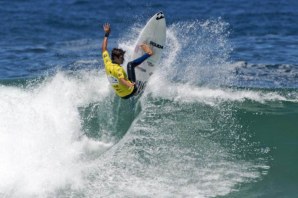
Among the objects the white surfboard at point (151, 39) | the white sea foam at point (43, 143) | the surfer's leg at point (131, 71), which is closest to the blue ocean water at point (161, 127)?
the white sea foam at point (43, 143)

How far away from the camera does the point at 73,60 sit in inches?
853

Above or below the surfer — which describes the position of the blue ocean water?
below

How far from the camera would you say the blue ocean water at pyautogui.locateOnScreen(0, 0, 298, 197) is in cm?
1024

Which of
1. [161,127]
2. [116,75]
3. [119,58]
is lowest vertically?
[161,127]

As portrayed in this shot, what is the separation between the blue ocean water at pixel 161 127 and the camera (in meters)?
10.2

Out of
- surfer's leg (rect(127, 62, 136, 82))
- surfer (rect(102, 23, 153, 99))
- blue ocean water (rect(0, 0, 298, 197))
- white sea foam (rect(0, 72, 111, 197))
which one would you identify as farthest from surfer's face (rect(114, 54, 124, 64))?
white sea foam (rect(0, 72, 111, 197))

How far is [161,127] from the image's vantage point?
12.4 m

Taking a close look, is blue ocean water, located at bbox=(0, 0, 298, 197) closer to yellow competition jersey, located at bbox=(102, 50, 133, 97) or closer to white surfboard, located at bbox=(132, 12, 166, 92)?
white surfboard, located at bbox=(132, 12, 166, 92)

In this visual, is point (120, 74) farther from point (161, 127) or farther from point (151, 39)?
point (151, 39)

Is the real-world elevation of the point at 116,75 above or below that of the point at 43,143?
above

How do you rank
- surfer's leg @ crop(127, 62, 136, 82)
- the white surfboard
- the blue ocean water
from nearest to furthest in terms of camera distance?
the blue ocean water < surfer's leg @ crop(127, 62, 136, 82) < the white surfboard

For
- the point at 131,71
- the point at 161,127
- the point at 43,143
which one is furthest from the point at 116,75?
the point at 43,143

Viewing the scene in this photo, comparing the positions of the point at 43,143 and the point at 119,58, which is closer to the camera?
the point at 43,143

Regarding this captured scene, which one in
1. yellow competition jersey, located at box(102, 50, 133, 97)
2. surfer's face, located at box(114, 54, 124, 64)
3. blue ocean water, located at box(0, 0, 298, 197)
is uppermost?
surfer's face, located at box(114, 54, 124, 64)
